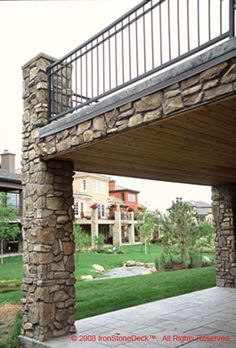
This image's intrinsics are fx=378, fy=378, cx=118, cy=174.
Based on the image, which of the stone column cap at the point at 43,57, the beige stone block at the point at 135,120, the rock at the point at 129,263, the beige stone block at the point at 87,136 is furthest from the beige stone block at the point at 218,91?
the rock at the point at 129,263

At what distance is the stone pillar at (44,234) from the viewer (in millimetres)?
5656

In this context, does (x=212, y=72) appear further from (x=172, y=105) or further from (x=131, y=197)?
(x=131, y=197)

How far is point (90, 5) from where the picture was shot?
614 cm

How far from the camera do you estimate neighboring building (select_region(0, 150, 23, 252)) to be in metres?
23.3

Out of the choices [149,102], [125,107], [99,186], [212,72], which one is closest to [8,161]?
[99,186]

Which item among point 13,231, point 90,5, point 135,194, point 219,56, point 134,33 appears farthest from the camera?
point 135,194

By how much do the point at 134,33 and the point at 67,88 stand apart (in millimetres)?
1993

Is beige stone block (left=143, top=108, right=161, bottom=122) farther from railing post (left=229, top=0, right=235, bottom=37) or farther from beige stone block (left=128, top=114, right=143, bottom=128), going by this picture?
railing post (left=229, top=0, right=235, bottom=37)

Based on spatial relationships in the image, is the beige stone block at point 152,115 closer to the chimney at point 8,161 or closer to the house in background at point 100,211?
the chimney at point 8,161

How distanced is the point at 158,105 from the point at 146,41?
93cm

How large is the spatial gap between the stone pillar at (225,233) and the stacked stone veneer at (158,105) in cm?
580

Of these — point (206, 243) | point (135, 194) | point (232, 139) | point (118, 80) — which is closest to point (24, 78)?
point (118, 80)

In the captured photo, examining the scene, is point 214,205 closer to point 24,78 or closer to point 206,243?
point 24,78

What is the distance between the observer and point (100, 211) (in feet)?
113
